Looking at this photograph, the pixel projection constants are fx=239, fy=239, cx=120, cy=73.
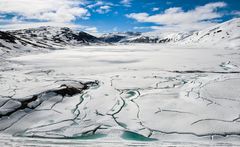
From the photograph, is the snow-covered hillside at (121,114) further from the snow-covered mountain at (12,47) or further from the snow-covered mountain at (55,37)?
the snow-covered mountain at (55,37)

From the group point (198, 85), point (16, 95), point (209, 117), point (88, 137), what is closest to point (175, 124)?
point (209, 117)

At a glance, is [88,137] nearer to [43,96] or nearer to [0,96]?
[43,96]

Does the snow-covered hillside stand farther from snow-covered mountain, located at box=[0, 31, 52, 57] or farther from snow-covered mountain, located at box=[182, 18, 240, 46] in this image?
snow-covered mountain, located at box=[182, 18, 240, 46]

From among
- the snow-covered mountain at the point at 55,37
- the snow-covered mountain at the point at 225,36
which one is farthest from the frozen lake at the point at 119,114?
the snow-covered mountain at the point at 55,37

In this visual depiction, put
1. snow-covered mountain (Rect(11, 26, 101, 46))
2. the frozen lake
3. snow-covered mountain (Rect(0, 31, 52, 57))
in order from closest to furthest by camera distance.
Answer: the frozen lake
snow-covered mountain (Rect(0, 31, 52, 57))
snow-covered mountain (Rect(11, 26, 101, 46))

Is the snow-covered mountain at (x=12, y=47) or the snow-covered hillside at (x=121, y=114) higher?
the snow-covered mountain at (x=12, y=47)

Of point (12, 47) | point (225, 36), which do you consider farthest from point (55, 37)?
point (12, 47)

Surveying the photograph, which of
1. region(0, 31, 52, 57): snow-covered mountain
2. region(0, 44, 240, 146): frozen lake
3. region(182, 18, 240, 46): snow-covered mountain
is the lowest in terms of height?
region(0, 44, 240, 146): frozen lake

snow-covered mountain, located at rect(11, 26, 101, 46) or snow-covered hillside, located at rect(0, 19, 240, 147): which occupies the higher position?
snow-covered mountain, located at rect(11, 26, 101, 46)

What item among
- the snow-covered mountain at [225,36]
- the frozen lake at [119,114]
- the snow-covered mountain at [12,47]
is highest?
the snow-covered mountain at [225,36]

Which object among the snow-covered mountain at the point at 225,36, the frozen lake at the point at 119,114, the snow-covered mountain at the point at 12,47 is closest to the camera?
the frozen lake at the point at 119,114

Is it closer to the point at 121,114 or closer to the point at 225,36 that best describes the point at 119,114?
the point at 121,114

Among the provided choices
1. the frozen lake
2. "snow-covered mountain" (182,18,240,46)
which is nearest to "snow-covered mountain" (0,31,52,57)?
the frozen lake
